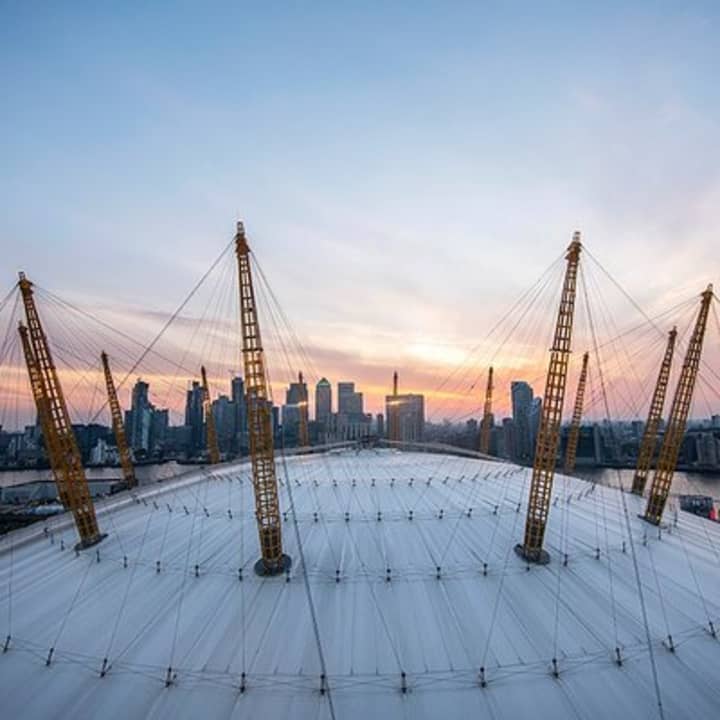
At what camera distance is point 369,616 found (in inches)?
804

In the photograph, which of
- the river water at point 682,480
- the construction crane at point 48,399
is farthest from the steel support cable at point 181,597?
the river water at point 682,480

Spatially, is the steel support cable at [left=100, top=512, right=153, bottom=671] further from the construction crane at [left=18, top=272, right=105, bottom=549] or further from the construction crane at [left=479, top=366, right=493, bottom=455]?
the construction crane at [left=479, top=366, right=493, bottom=455]

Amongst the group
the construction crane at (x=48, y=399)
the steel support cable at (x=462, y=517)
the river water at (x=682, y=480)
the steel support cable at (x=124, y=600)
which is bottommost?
the river water at (x=682, y=480)

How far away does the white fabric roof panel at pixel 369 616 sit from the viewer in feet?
56.1

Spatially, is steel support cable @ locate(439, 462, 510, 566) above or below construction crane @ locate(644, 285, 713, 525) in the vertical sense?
below

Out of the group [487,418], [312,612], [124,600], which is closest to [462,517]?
[312,612]

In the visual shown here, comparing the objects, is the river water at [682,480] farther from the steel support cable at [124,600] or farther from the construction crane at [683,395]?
the steel support cable at [124,600]

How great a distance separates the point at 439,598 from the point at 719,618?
14.1 metres

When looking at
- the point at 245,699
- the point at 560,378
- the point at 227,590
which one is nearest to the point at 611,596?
the point at 560,378

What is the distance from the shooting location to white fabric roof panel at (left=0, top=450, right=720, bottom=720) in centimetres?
1711

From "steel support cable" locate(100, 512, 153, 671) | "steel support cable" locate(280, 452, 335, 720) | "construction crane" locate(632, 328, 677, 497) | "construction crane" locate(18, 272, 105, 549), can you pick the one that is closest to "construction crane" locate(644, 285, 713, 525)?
"construction crane" locate(632, 328, 677, 497)

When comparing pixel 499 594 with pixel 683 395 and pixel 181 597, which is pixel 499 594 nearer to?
pixel 181 597

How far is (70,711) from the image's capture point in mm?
16969

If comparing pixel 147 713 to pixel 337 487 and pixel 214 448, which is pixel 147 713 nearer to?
pixel 337 487
